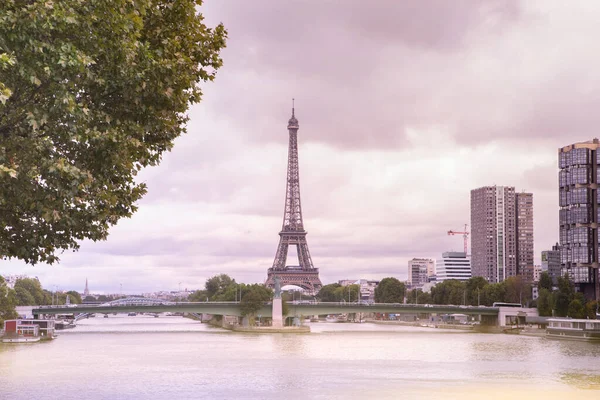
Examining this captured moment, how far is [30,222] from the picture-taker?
1752cm

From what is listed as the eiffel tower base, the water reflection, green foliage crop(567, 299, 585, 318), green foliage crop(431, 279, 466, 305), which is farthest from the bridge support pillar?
the water reflection

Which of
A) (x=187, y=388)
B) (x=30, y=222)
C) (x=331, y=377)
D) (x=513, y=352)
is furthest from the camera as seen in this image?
(x=513, y=352)

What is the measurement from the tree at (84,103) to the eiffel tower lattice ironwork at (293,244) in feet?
473

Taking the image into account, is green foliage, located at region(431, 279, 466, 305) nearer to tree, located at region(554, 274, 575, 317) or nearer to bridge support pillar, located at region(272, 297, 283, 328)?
tree, located at region(554, 274, 575, 317)

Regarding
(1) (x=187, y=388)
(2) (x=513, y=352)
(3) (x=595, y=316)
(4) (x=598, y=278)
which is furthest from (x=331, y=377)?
(4) (x=598, y=278)

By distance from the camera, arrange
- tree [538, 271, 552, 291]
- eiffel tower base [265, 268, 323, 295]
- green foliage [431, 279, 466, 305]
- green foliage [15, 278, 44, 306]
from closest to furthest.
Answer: tree [538, 271, 552, 291], green foliage [431, 279, 466, 305], green foliage [15, 278, 44, 306], eiffel tower base [265, 268, 323, 295]

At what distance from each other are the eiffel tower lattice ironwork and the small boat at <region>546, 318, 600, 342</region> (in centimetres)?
6878

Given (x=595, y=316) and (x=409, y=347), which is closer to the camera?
(x=409, y=347)

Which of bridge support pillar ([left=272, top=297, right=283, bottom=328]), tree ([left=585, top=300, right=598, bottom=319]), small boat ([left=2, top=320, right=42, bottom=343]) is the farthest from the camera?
tree ([left=585, top=300, right=598, bottom=319])

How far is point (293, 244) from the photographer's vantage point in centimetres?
16638

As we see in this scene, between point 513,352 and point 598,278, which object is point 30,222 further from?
point 598,278

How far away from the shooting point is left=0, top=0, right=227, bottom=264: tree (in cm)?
1417

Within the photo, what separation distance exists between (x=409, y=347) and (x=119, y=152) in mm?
63343

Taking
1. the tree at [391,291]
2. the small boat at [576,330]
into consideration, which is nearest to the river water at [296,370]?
the small boat at [576,330]
